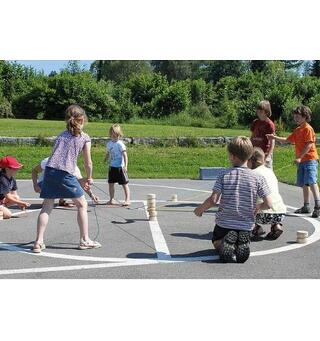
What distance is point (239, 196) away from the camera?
241 inches

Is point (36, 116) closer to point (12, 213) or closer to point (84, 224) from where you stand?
point (12, 213)

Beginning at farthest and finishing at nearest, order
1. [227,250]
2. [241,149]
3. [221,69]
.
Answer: [221,69] → [241,149] → [227,250]

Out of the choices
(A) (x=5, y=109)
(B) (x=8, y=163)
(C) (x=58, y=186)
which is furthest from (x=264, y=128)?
(A) (x=5, y=109)

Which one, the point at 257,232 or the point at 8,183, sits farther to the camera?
the point at 8,183

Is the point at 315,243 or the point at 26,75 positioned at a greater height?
the point at 26,75

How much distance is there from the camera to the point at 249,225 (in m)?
6.14

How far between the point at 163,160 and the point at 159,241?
11.2 m

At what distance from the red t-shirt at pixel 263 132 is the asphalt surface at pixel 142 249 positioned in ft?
4.05

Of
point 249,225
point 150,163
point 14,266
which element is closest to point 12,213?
point 14,266

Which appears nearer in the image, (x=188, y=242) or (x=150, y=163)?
(x=188, y=242)

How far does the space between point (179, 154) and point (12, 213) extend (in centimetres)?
1071

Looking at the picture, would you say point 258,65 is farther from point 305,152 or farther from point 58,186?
point 58,186

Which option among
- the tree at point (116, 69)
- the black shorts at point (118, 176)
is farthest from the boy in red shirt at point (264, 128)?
the tree at point (116, 69)

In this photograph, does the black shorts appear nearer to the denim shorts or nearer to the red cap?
the red cap
